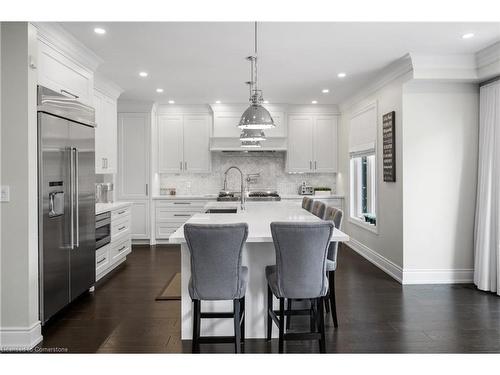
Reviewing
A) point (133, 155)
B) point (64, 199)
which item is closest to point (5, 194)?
point (64, 199)

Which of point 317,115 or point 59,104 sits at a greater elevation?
point 317,115

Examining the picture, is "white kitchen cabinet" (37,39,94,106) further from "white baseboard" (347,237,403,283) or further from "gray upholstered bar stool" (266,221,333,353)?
"white baseboard" (347,237,403,283)

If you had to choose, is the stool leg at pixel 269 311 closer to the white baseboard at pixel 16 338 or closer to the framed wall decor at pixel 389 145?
the white baseboard at pixel 16 338

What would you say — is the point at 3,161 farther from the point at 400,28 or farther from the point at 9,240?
the point at 400,28

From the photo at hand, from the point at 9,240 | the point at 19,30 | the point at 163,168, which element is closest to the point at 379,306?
the point at 9,240

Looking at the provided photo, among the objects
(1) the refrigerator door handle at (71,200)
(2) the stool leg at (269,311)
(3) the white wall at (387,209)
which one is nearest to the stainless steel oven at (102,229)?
(1) the refrigerator door handle at (71,200)

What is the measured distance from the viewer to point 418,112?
15.3 feet

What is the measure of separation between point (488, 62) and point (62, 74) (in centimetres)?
451

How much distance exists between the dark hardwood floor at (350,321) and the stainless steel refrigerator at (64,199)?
11.8 inches

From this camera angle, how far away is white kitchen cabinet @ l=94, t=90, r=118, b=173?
5.33 metres

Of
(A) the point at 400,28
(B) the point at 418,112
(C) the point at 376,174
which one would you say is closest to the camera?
(A) the point at 400,28

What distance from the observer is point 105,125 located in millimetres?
5645

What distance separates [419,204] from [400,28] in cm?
212

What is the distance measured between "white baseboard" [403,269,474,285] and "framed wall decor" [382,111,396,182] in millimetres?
1177
